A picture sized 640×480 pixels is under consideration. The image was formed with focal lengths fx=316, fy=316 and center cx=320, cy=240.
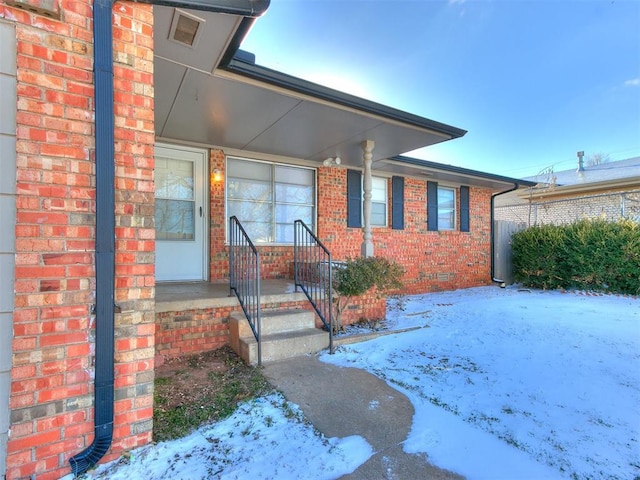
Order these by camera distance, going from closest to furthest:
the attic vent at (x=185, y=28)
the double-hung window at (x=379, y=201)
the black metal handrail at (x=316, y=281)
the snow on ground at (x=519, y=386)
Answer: the snow on ground at (x=519, y=386), the attic vent at (x=185, y=28), the black metal handrail at (x=316, y=281), the double-hung window at (x=379, y=201)

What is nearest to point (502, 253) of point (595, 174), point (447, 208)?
point (447, 208)

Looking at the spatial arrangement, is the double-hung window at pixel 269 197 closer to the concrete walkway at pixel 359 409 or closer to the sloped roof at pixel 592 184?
the concrete walkway at pixel 359 409

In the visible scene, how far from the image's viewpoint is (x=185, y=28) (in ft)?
8.23

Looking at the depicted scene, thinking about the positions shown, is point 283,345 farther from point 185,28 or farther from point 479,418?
point 185,28

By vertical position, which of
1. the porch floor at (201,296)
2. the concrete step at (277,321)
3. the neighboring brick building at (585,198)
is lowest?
the concrete step at (277,321)

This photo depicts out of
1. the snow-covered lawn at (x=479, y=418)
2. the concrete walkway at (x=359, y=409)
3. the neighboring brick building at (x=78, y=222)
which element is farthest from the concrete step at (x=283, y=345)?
the neighboring brick building at (x=78, y=222)

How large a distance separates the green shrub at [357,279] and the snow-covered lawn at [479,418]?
0.68 m

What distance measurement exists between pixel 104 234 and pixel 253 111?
277 cm

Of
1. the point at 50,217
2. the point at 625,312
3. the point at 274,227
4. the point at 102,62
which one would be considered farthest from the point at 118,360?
the point at 625,312

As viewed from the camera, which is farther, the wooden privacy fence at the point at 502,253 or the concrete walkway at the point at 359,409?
the wooden privacy fence at the point at 502,253

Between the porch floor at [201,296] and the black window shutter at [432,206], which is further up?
the black window shutter at [432,206]

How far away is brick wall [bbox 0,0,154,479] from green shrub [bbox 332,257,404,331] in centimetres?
273

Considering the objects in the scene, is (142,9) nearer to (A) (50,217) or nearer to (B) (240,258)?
(A) (50,217)

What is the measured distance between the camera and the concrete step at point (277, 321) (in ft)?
11.3
